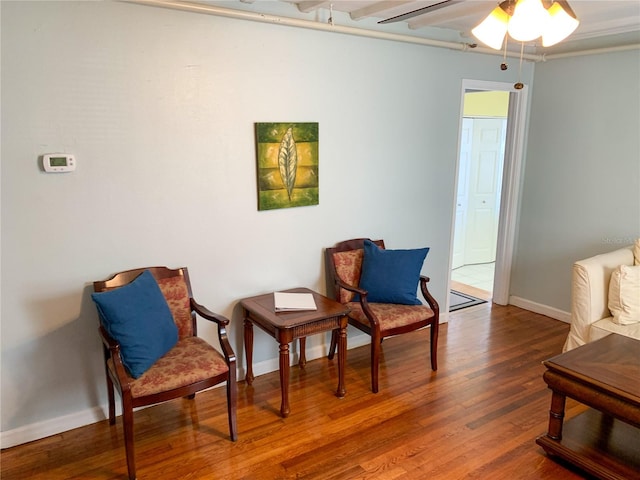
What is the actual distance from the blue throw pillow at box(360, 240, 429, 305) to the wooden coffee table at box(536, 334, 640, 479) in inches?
41.4

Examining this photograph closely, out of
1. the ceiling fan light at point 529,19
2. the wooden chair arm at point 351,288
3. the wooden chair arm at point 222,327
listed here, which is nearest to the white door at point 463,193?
the wooden chair arm at point 351,288

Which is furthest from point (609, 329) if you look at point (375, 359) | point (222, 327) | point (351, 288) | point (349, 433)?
point (222, 327)

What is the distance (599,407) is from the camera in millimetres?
2154

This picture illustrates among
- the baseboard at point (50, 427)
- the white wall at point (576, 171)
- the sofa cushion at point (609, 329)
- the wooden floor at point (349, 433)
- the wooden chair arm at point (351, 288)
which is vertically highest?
the white wall at point (576, 171)

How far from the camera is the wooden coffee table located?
2.11m

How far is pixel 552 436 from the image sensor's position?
238cm

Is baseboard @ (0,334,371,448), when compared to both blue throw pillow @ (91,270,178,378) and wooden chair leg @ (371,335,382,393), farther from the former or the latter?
wooden chair leg @ (371,335,382,393)

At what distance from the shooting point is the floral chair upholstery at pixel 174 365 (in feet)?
7.14

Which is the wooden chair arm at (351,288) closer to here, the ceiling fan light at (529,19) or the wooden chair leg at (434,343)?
the wooden chair leg at (434,343)

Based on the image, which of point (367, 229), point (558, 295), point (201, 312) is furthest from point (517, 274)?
point (201, 312)

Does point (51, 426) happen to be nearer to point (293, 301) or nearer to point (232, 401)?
point (232, 401)

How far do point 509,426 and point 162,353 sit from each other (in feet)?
6.49

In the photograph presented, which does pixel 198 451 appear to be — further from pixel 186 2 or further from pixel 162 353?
pixel 186 2

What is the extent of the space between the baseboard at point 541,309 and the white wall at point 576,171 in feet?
0.12
